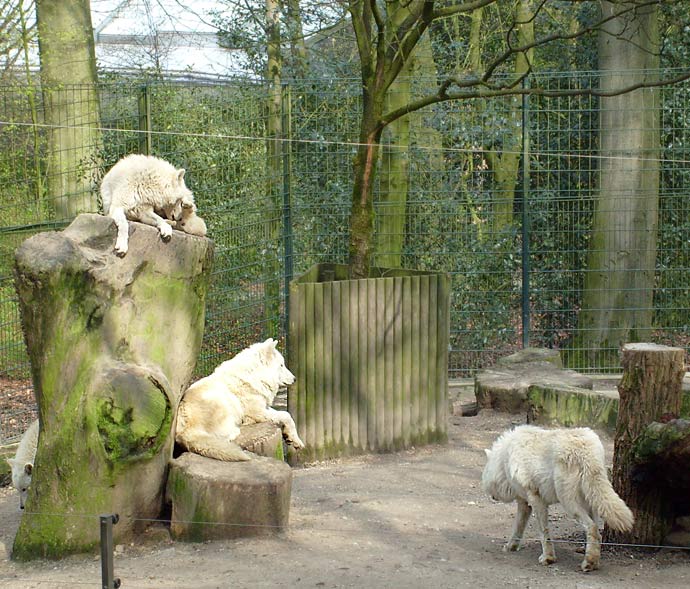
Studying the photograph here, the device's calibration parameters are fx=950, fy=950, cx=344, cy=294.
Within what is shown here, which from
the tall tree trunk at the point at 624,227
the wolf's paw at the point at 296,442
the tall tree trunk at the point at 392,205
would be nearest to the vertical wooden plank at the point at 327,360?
the wolf's paw at the point at 296,442

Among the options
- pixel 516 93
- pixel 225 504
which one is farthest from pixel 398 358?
pixel 225 504

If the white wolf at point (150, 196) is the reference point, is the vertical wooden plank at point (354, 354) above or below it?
below

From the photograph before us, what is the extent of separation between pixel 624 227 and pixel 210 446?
7397 millimetres

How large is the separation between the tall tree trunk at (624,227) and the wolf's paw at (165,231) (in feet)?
23.0

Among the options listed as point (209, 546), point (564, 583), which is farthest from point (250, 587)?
point (564, 583)

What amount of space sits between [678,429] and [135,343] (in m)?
3.52

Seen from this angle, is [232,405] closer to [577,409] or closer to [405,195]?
[577,409]

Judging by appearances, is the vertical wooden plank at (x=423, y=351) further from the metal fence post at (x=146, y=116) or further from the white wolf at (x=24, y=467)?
the white wolf at (x=24, y=467)

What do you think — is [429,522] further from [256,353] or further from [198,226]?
[198,226]

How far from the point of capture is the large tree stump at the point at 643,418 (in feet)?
19.6

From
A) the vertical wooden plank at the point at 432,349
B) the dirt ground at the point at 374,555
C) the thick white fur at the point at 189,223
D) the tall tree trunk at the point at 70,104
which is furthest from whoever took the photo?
the tall tree trunk at the point at 70,104

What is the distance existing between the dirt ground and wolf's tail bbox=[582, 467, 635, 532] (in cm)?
33

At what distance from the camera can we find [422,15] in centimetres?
852

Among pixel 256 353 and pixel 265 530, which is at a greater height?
pixel 256 353
